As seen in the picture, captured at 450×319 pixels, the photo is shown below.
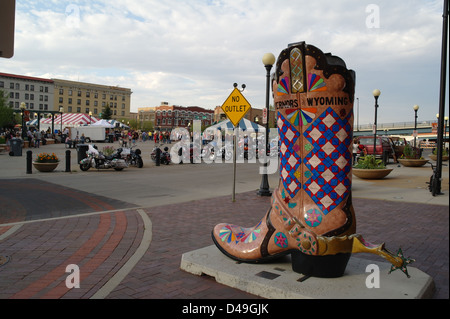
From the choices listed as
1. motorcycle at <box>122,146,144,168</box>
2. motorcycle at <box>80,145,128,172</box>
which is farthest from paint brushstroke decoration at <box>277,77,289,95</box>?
motorcycle at <box>122,146,144,168</box>

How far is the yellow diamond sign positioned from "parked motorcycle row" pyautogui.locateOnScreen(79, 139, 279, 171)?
8126 mm

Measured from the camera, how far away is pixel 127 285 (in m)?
3.44

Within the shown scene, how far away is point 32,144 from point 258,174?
23.7 m

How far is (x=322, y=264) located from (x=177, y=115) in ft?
352

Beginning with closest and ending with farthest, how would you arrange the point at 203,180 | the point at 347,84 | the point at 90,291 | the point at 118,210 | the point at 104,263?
the point at 347,84 → the point at 90,291 → the point at 104,263 → the point at 118,210 → the point at 203,180

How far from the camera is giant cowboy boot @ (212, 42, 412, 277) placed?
118 inches

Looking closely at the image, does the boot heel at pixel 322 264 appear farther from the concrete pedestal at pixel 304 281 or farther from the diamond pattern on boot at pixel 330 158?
the diamond pattern on boot at pixel 330 158

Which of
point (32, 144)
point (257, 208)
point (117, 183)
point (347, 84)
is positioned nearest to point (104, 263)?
point (347, 84)

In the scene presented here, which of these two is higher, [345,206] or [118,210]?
[345,206]

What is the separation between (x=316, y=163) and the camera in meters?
3.09

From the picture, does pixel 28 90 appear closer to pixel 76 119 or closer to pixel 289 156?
pixel 76 119

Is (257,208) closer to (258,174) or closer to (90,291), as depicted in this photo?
(90,291)

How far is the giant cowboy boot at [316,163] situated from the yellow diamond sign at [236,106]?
5.07m

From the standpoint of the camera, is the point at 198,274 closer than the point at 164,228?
Yes
